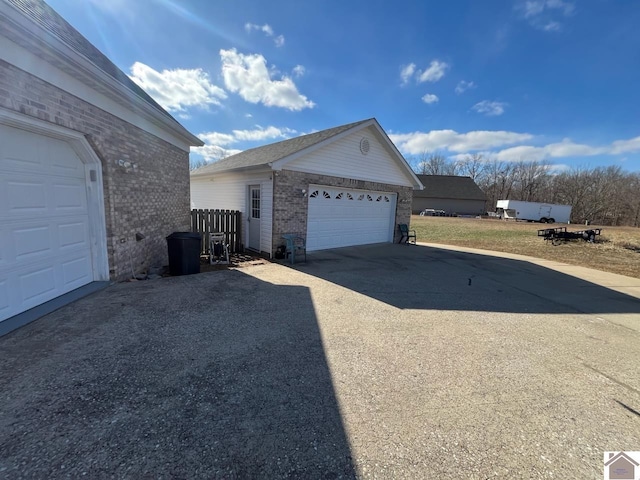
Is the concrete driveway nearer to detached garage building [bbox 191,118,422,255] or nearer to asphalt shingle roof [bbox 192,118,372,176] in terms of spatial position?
detached garage building [bbox 191,118,422,255]

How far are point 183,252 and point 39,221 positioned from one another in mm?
2643

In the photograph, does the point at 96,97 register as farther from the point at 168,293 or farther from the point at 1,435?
the point at 1,435

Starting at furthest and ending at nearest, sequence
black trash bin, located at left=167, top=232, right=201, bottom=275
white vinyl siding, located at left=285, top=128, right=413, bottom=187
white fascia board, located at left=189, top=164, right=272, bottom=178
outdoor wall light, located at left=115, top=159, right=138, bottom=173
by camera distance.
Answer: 1. white vinyl siding, located at left=285, top=128, right=413, bottom=187
2. white fascia board, located at left=189, top=164, right=272, bottom=178
3. black trash bin, located at left=167, top=232, right=201, bottom=275
4. outdoor wall light, located at left=115, top=159, right=138, bottom=173

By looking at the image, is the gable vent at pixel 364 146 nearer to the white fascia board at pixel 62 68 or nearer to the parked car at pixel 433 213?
the white fascia board at pixel 62 68

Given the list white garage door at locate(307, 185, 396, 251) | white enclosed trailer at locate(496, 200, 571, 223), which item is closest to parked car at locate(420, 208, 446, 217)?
white enclosed trailer at locate(496, 200, 571, 223)

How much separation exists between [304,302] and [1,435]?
3700 millimetres

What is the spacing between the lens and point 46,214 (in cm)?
421

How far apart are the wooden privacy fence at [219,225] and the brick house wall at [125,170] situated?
1.46ft

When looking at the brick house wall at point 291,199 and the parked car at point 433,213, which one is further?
the parked car at point 433,213

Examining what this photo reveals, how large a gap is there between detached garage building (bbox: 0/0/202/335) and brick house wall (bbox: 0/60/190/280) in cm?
2

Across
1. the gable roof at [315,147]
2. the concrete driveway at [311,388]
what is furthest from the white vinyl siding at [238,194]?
the concrete driveway at [311,388]

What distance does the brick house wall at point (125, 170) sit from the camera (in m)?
3.73

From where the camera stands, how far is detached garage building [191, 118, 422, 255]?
343 inches

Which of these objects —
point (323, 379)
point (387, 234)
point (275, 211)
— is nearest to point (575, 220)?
point (387, 234)
